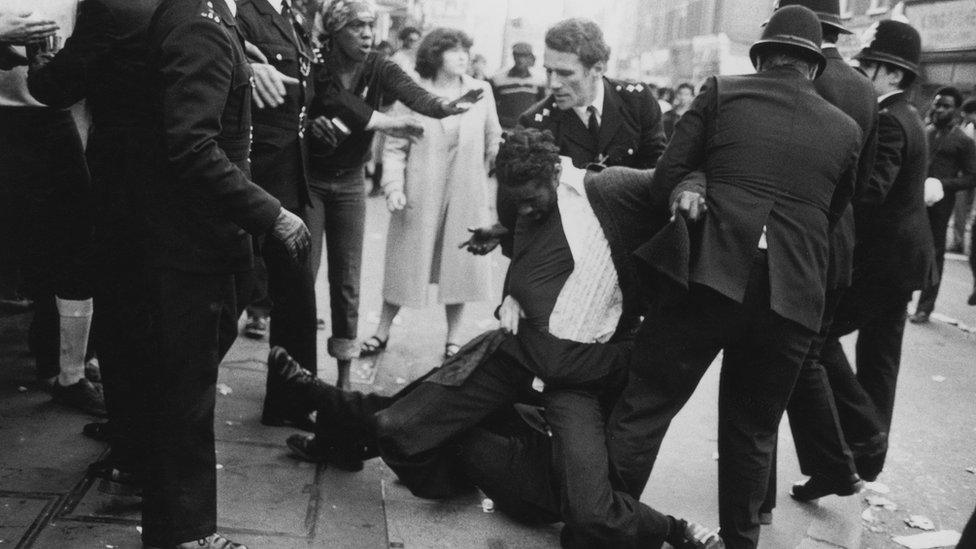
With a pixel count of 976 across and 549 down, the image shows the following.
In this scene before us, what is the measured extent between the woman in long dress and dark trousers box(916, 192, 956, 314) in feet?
10.2

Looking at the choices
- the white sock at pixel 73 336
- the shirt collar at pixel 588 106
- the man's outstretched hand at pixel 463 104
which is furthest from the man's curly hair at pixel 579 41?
the white sock at pixel 73 336

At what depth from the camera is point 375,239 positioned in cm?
1010

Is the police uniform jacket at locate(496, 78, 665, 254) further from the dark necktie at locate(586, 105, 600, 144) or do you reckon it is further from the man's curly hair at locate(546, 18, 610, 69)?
the man's curly hair at locate(546, 18, 610, 69)

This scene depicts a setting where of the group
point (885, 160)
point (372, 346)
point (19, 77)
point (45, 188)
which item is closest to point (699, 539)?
point (885, 160)

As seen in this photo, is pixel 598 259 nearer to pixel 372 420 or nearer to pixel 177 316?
pixel 372 420

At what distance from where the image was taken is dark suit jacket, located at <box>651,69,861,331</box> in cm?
350

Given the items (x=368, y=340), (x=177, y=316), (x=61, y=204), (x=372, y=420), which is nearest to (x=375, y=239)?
(x=368, y=340)

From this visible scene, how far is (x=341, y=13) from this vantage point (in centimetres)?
489

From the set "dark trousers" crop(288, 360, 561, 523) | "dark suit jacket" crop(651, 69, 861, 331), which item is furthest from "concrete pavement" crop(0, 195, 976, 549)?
"dark suit jacket" crop(651, 69, 861, 331)

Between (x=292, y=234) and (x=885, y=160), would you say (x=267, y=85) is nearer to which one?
(x=292, y=234)

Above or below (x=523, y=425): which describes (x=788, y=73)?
above

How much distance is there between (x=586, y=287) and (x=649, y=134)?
134 cm

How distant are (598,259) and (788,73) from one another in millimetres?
926

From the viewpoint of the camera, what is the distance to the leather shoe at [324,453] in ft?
14.2
